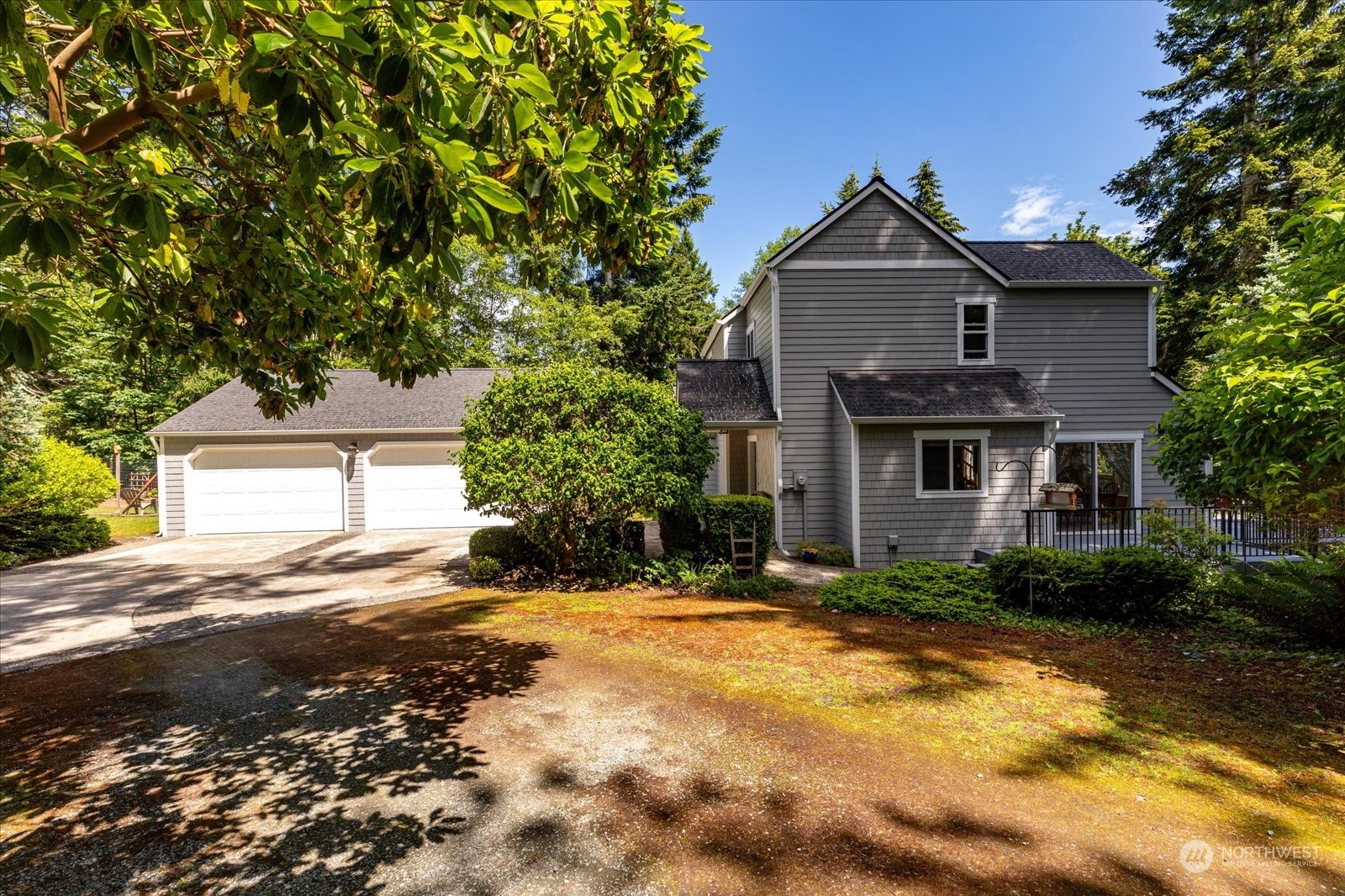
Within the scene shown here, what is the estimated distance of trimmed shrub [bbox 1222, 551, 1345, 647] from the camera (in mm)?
6078

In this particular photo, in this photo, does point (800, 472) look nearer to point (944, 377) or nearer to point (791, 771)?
point (944, 377)

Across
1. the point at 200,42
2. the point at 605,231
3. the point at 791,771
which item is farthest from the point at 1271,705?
the point at 200,42

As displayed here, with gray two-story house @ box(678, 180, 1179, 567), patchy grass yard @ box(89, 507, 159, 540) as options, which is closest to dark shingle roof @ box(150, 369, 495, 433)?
patchy grass yard @ box(89, 507, 159, 540)

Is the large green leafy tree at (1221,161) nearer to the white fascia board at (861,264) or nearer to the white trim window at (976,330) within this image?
the white trim window at (976,330)

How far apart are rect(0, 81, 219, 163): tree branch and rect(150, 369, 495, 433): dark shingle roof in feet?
38.8

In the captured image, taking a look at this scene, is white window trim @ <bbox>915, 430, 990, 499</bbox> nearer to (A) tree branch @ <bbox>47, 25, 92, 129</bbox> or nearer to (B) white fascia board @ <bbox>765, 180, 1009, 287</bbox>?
(B) white fascia board @ <bbox>765, 180, 1009, 287</bbox>

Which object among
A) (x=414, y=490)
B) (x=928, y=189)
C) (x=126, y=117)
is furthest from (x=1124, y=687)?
(x=928, y=189)

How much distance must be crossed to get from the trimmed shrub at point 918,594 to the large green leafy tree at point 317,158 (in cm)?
616

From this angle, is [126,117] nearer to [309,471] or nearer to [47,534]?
[309,471]

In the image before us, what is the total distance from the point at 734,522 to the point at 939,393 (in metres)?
5.47

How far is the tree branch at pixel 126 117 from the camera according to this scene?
2783 millimetres

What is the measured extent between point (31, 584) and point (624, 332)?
19.5 meters

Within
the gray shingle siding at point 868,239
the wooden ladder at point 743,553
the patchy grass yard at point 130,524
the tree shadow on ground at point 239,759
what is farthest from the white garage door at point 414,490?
the gray shingle siding at point 868,239

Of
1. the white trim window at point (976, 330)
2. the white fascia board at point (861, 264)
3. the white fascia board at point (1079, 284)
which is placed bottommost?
the white trim window at point (976, 330)
